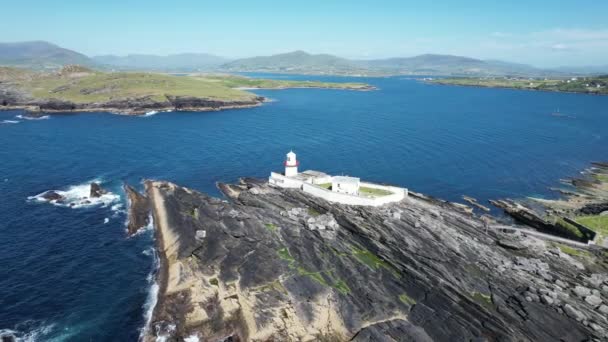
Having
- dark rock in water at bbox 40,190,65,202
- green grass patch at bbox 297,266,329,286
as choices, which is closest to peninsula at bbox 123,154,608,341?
green grass patch at bbox 297,266,329,286

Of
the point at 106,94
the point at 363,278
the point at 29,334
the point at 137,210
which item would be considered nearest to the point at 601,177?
the point at 363,278

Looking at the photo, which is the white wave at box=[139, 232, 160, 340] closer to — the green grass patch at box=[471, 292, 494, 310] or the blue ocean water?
the blue ocean water

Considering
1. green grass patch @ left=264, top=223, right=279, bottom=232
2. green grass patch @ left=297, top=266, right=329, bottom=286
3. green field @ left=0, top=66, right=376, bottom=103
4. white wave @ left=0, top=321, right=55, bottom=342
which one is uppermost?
green field @ left=0, top=66, right=376, bottom=103

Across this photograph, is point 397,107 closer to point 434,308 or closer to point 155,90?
point 155,90

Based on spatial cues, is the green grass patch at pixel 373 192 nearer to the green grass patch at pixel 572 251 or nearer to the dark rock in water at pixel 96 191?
the green grass patch at pixel 572 251

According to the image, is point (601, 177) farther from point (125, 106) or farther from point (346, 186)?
point (125, 106)

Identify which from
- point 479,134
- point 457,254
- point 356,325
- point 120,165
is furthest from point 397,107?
point 356,325
